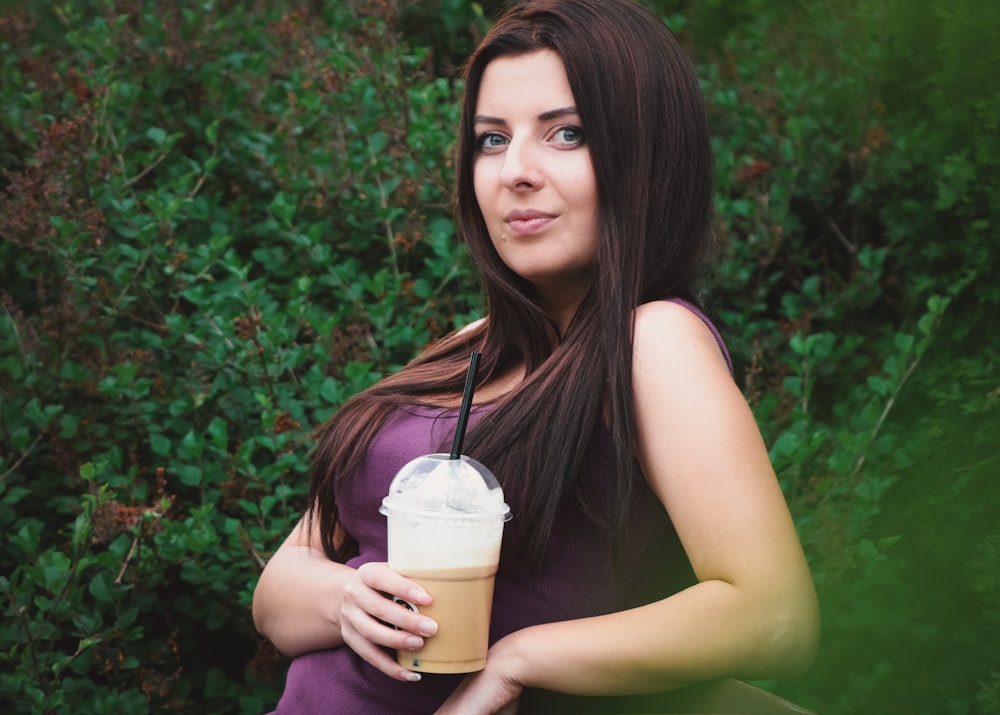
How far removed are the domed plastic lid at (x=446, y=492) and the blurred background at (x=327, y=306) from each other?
0.83 m

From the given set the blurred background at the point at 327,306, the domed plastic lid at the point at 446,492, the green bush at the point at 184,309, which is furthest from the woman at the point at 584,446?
the green bush at the point at 184,309

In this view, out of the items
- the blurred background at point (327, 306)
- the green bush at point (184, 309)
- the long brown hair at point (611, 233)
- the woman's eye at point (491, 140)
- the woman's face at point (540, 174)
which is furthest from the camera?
the green bush at point (184, 309)

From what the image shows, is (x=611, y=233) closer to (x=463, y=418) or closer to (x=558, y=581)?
(x=463, y=418)

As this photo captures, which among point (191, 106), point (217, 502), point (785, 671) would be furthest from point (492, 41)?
point (191, 106)

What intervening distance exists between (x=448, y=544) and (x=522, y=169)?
2.25ft

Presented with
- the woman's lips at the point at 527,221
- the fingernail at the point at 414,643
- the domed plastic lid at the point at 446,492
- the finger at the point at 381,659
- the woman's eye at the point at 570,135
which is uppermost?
the woman's eye at the point at 570,135

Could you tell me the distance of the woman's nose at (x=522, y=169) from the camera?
2020 millimetres

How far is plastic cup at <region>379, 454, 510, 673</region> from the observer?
168cm

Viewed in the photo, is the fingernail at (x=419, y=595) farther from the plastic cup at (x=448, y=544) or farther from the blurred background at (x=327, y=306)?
the blurred background at (x=327, y=306)

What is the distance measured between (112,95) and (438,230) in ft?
3.39

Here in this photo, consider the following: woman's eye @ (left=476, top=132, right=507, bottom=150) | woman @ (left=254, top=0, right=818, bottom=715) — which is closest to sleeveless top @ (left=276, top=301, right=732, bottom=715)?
woman @ (left=254, top=0, right=818, bottom=715)

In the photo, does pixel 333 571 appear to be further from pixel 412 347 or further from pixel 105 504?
pixel 412 347

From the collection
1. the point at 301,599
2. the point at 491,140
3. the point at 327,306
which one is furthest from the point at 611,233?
the point at 327,306

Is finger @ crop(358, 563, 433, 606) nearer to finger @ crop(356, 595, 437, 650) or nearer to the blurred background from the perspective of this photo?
finger @ crop(356, 595, 437, 650)
